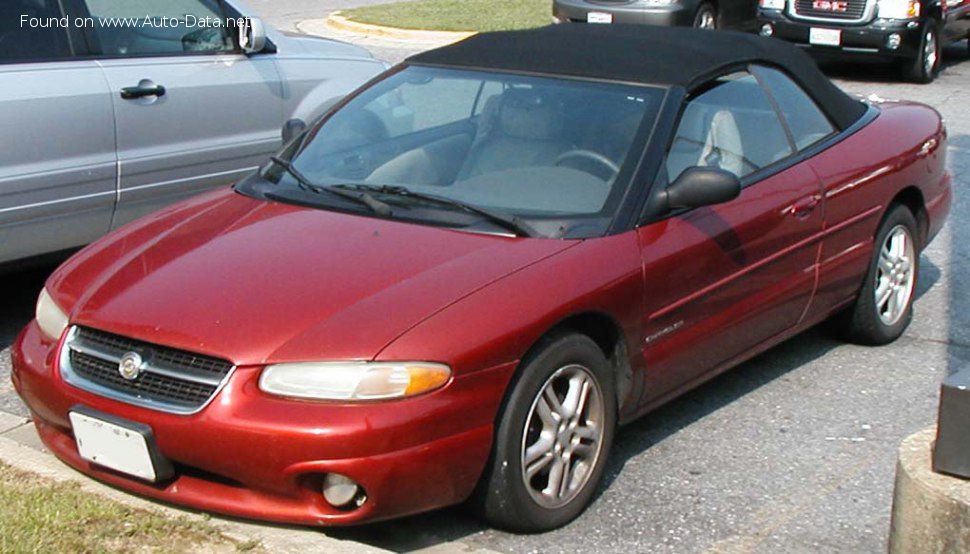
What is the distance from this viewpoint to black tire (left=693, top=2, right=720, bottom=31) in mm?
15523

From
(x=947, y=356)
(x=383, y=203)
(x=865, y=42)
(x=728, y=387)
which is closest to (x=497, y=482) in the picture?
(x=383, y=203)

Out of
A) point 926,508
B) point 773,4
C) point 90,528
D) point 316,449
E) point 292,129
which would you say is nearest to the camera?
point 926,508

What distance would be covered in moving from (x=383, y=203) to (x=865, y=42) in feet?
33.4

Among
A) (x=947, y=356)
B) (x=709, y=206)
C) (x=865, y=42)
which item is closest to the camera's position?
(x=709, y=206)

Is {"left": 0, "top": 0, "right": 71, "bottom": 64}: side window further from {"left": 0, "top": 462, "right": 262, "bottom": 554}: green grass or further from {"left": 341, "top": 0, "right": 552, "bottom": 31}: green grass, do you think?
{"left": 341, "top": 0, "right": 552, "bottom": 31}: green grass

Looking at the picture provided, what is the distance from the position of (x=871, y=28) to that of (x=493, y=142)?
9.77 meters

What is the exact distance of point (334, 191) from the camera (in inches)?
208

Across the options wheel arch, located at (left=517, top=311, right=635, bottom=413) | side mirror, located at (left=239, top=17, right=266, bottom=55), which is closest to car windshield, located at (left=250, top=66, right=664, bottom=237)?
wheel arch, located at (left=517, top=311, right=635, bottom=413)

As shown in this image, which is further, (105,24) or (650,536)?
(105,24)

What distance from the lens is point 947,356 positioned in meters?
6.41

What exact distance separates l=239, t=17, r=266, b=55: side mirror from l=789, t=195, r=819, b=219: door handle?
3.08 metres

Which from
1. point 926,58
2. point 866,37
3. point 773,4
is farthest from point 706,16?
point 926,58

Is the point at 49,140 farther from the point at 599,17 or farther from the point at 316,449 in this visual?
the point at 599,17

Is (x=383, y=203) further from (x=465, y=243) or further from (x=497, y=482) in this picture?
(x=497, y=482)
